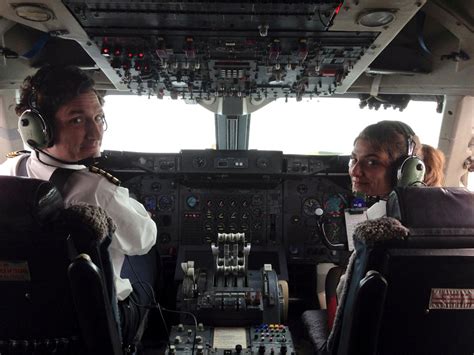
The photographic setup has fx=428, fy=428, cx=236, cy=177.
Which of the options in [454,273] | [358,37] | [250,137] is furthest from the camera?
[250,137]

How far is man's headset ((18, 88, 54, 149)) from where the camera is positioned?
59.0 inches

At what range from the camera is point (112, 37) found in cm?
180

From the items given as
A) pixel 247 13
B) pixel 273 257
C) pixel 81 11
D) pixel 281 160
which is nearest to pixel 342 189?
pixel 281 160

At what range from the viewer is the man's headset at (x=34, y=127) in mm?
1498

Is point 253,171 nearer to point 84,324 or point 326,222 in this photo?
point 326,222

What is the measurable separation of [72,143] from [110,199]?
0.28 m

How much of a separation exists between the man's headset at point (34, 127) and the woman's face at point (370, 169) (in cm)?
118

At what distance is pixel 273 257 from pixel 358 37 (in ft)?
5.28

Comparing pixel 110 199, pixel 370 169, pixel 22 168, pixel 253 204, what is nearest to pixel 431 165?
pixel 370 169

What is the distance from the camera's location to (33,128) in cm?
150

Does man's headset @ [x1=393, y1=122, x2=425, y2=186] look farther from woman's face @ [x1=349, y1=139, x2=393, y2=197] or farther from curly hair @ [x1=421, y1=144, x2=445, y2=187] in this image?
curly hair @ [x1=421, y1=144, x2=445, y2=187]

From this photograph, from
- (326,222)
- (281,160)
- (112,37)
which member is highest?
(112,37)

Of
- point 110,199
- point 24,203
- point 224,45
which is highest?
point 224,45

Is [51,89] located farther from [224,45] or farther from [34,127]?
[224,45]
